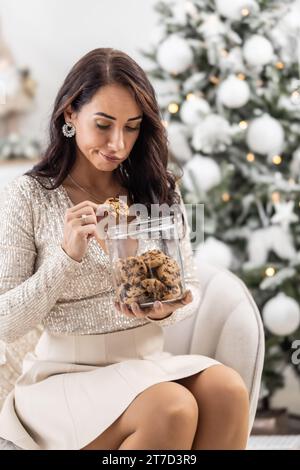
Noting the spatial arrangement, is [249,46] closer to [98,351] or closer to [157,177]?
[157,177]

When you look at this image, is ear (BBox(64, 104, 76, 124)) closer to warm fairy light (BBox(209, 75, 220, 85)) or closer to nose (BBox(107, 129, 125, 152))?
nose (BBox(107, 129, 125, 152))

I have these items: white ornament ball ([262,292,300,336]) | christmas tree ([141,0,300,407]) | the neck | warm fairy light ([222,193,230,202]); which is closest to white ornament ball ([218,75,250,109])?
christmas tree ([141,0,300,407])

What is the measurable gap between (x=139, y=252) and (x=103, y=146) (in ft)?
0.91

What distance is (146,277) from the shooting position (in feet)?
4.70

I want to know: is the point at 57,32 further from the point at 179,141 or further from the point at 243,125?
the point at 243,125

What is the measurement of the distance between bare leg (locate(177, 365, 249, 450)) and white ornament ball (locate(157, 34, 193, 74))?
5.41 ft

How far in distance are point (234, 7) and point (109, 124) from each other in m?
1.44

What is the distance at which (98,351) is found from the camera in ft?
5.38

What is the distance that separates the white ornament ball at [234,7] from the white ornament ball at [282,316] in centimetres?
104

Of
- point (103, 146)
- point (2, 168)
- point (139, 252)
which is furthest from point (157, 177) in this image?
point (2, 168)

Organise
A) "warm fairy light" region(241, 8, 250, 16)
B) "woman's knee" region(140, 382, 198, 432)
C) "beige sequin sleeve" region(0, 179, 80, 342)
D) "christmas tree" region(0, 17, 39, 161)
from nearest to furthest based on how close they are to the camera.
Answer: "woman's knee" region(140, 382, 198, 432) < "beige sequin sleeve" region(0, 179, 80, 342) < "warm fairy light" region(241, 8, 250, 16) < "christmas tree" region(0, 17, 39, 161)

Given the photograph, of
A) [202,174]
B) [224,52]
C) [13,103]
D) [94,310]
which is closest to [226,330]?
[94,310]

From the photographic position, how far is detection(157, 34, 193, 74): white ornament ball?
2.88m

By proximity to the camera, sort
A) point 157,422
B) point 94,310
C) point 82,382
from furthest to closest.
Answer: point 94,310 → point 82,382 → point 157,422
